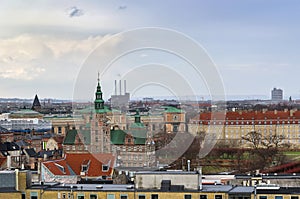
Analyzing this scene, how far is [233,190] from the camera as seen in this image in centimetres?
2700

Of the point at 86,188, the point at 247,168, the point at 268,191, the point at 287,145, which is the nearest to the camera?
the point at 268,191

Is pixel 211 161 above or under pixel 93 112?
under

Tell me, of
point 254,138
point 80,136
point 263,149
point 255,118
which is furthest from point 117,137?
point 255,118

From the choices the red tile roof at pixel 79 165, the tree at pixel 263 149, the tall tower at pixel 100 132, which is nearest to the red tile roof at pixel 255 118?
the tree at pixel 263 149

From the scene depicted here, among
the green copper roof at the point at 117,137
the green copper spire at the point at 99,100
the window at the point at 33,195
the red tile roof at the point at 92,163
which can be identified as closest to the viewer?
the window at the point at 33,195

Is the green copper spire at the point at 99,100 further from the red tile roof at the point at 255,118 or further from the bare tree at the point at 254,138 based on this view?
the red tile roof at the point at 255,118

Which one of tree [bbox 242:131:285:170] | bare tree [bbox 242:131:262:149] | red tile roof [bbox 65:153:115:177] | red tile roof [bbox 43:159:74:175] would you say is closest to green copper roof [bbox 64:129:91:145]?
tree [bbox 242:131:285:170]

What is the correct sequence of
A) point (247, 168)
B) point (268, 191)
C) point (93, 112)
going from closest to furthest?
point (268, 191)
point (247, 168)
point (93, 112)

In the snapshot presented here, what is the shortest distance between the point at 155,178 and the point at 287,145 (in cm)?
5778

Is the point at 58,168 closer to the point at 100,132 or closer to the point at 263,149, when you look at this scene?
the point at 100,132

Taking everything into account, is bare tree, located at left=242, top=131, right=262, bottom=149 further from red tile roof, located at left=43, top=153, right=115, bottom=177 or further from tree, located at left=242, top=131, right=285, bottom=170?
red tile roof, located at left=43, top=153, right=115, bottom=177

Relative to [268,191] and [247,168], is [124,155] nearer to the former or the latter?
[247,168]

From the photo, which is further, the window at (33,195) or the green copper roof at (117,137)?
the green copper roof at (117,137)

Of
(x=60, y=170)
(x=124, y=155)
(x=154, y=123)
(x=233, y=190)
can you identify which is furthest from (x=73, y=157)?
(x=154, y=123)
